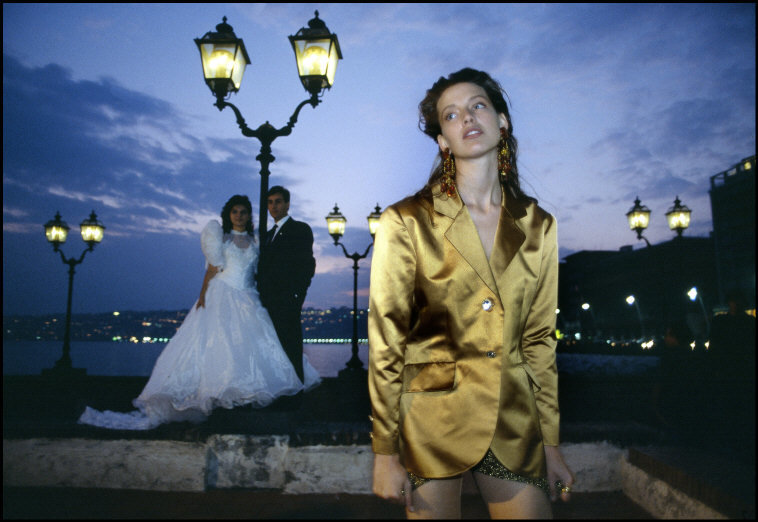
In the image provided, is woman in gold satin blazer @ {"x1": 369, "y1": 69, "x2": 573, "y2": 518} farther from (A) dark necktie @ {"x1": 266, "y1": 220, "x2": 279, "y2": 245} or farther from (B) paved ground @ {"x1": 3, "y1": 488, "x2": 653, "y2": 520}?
(A) dark necktie @ {"x1": 266, "y1": 220, "x2": 279, "y2": 245}

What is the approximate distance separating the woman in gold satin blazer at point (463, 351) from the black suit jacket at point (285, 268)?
423 centimetres

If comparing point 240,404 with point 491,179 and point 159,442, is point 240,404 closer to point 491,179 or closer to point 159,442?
point 159,442

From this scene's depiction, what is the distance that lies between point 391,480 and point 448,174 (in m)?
1.29

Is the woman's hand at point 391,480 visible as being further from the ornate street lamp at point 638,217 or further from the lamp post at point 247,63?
the ornate street lamp at point 638,217

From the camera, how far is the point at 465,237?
66.4 inches

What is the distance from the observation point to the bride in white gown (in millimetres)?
4871

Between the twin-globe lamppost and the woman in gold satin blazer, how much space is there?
589 inches

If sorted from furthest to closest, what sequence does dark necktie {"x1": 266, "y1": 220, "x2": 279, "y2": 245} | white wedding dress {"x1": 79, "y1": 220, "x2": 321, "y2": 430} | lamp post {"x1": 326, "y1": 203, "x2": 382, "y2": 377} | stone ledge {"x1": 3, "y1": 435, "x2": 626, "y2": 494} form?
lamp post {"x1": 326, "y1": 203, "x2": 382, "y2": 377} → dark necktie {"x1": 266, "y1": 220, "x2": 279, "y2": 245} → white wedding dress {"x1": 79, "y1": 220, "x2": 321, "y2": 430} → stone ledge {"x1": 3, "y1": 435, "x2": 626, "y2": 494}

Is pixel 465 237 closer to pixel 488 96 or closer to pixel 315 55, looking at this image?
pixel 488 96

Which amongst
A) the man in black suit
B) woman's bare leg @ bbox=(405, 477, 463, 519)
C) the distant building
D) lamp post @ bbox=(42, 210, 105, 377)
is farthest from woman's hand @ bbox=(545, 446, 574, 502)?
the distant building

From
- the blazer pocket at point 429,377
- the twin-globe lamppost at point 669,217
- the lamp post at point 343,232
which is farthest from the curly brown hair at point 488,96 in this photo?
the twin-globe lamppost at point 669,217

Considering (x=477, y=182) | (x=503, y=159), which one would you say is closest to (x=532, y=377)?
(x=477, y=182)

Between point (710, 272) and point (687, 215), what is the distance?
1810 inches

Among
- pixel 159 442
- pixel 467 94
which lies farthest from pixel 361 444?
pixel 467 94
